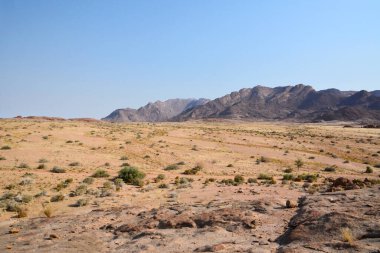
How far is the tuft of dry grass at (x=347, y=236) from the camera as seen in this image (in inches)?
350

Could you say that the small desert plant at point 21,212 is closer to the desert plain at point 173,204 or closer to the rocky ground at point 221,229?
the desert plain at point 173,204

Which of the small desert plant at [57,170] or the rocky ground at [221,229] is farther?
the small desert plant at [57,170]

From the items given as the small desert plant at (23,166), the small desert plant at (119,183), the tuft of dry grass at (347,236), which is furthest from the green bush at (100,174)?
the tuft of dry grass at (347,236)

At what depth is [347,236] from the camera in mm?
8984

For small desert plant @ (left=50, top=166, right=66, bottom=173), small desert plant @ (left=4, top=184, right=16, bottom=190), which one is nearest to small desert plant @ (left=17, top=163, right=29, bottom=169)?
small desert plant @ (left=50, top=166, right=66, bottom=173)

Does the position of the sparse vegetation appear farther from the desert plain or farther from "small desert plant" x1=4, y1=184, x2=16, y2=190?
"small desert plant" x1=4, y1=184, x2=16, y2=190

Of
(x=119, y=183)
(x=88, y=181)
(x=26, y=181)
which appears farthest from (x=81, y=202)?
(x=26, y=181)

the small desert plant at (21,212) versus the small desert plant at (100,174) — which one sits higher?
the small desert plant at (100,174)

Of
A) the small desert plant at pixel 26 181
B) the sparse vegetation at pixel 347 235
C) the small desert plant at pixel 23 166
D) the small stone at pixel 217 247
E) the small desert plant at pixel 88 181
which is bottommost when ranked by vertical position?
the small desert plant at pixel 88 181

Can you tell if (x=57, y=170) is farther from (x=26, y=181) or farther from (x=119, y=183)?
(x=119, y=183)

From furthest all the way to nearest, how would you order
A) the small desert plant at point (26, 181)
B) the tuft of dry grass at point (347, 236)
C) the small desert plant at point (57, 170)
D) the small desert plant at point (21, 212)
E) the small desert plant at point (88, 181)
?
the small desert plant at point (57, 170), the small desert plant at point (88, 181), the small desert plant at point (26, 181), the small desert plant at point (21, 212), the tuft of dry grass at point (347, 236)

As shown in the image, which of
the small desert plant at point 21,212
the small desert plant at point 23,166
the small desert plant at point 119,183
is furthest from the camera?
the small desert plant at point 23,166

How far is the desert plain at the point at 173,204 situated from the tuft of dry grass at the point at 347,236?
0.02 meters

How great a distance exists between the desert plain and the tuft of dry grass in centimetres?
2
